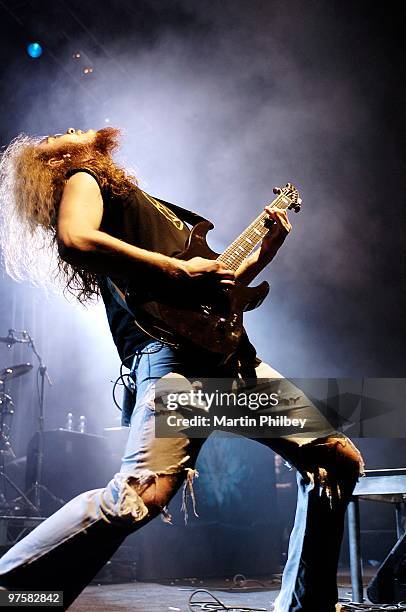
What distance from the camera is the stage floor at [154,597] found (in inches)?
134

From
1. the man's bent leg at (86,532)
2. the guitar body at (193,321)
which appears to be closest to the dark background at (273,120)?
the guitar body at (193,321)

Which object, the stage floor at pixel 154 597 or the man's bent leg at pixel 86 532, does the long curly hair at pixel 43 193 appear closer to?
the man's bent leg at pixel 86 532

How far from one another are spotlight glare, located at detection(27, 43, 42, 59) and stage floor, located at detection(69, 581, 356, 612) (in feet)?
19.9

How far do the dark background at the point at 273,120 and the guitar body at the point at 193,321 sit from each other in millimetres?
5814

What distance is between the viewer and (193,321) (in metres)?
1.96

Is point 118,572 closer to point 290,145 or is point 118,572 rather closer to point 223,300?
point 223,300

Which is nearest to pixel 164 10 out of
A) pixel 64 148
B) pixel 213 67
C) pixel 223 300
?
pixel 213 67

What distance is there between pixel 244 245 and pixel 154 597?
2.76 metres

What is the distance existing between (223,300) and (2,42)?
6.46 metres

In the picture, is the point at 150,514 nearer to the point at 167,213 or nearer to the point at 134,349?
the point at 134,349

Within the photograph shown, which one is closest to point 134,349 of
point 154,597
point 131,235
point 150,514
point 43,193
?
point 131,235

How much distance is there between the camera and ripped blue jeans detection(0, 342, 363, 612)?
1.60 metres

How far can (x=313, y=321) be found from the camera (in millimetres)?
8055

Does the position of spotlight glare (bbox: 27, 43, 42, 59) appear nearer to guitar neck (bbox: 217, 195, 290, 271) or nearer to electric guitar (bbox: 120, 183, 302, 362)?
guitar neck (bbox: 217, 195, 290, 271)
